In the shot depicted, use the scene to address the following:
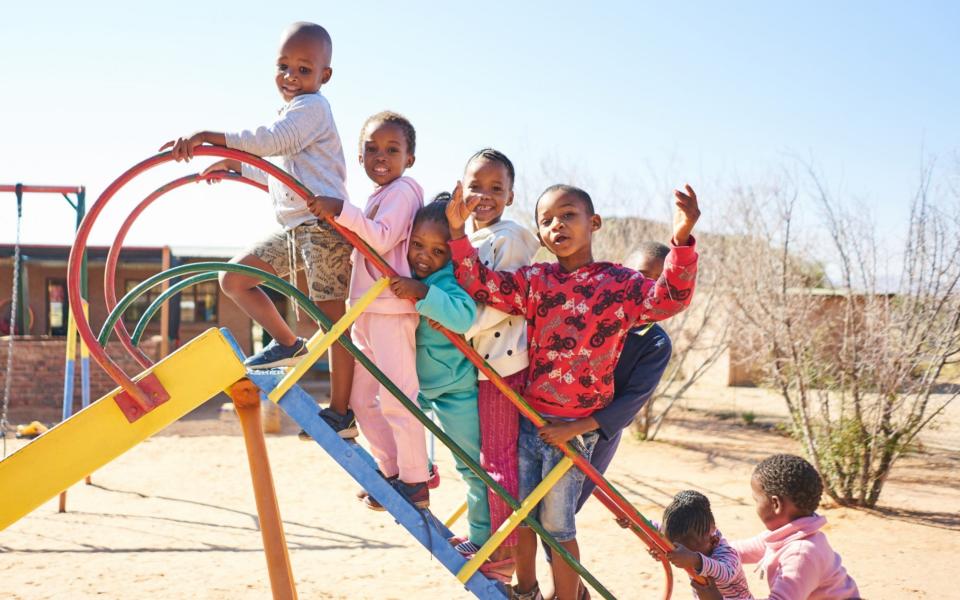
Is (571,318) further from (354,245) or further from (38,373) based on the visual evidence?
(38,373)

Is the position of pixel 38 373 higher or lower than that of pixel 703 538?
lower

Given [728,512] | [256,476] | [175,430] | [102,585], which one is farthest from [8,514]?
[175,430]

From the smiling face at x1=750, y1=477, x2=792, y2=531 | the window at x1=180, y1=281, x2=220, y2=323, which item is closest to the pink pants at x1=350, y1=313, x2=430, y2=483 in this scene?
the smiling face at x1=750, y1=477, x2=792, y2=531

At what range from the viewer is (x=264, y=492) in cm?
335

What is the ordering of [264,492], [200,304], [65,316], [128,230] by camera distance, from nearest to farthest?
[128,230] < [264,492] < [65,316] < [200,304]

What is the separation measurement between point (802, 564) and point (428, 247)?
1.80 metres

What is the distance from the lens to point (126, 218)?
314cm

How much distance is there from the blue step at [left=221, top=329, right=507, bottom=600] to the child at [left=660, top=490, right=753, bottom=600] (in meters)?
0.89

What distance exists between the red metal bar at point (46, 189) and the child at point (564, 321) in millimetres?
7097

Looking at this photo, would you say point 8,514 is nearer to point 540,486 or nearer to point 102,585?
point 540,486

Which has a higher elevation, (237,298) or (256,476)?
(237,298)

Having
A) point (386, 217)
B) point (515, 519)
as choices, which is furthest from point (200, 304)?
point (515, 519)

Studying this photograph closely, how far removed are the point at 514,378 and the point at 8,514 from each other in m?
1.72

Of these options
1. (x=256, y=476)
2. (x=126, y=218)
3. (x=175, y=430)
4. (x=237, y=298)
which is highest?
(x=126, y=218)
